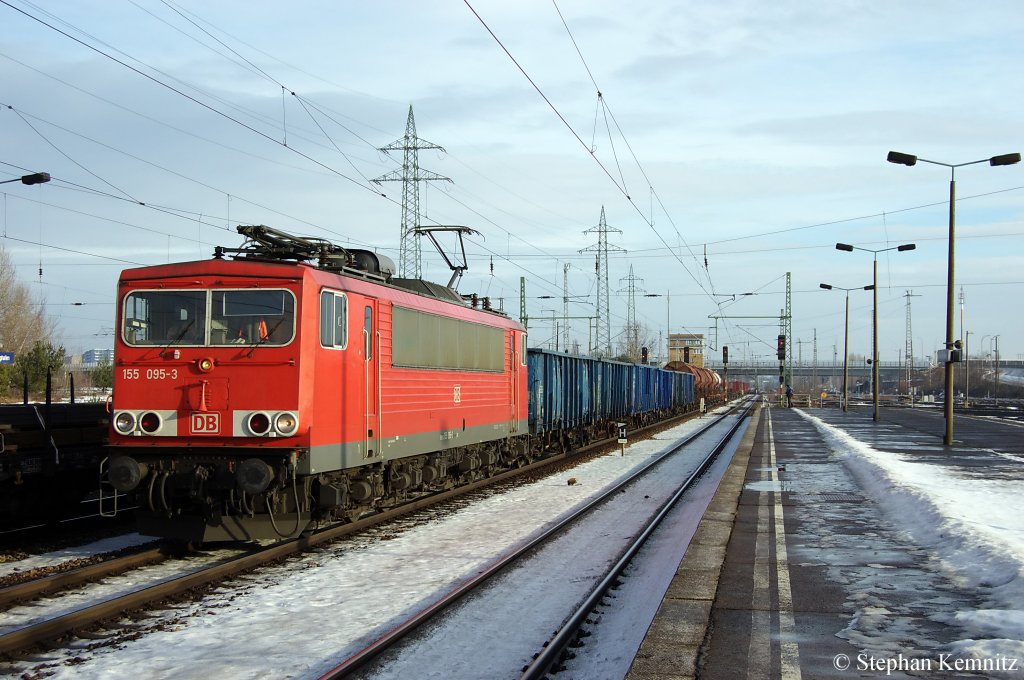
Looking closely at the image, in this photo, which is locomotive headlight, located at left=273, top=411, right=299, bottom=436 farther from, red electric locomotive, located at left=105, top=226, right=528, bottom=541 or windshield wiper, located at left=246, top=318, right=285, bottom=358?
windshield wiper, located at left=246, top=318, right=285, bottom=358

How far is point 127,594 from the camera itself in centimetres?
873

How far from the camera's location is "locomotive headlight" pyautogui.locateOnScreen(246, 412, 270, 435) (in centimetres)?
1031

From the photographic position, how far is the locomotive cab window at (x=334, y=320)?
11.0 m

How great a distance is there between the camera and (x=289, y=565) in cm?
1048

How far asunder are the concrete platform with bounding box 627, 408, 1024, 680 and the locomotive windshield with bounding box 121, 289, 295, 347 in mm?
5211

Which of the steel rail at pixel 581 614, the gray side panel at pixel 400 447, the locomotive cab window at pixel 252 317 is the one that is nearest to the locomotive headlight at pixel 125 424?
the locomotive cab window at pixel 252 317

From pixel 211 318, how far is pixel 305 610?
12.8 feet

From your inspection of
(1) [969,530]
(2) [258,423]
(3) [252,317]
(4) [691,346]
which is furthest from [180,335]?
(4) [691,346]

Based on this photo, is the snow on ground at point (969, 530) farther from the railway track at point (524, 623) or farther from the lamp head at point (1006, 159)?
the lamp head at point (1006, 159)

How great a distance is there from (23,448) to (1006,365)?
6303 inches

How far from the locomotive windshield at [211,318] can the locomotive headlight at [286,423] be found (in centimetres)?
83

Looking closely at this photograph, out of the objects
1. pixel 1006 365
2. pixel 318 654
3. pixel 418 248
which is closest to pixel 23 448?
pixel 318 654

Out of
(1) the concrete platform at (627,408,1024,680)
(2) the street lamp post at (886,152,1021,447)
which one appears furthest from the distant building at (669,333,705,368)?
(1) the concrete platform at (627,408,1024,680)

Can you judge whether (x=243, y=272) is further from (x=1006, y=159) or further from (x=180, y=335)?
(x=1006, y=159)
